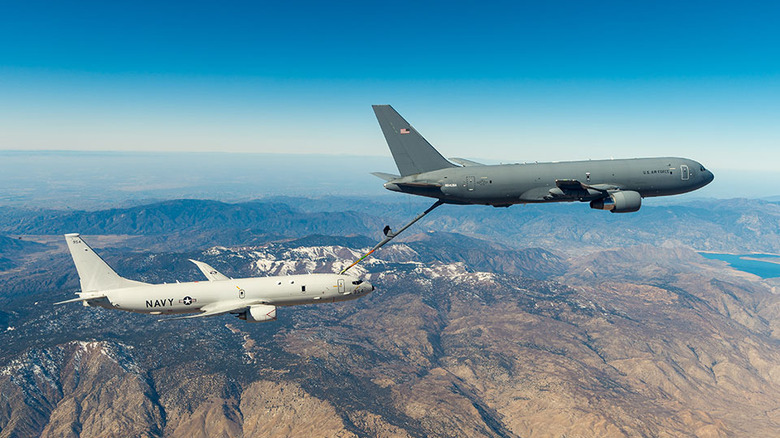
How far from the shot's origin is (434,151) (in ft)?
142

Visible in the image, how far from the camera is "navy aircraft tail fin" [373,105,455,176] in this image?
42969mm

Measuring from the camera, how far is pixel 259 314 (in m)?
43.7

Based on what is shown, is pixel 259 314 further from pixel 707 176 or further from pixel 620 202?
pixel 707 176

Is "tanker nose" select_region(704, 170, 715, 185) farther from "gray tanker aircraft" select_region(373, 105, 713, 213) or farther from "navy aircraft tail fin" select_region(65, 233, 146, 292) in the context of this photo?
"navy aircraft tail fin" select_region(65, 233, 146, 292)

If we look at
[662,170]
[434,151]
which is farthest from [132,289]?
[662,170]

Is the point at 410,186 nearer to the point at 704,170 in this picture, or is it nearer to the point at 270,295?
the point at 270,295

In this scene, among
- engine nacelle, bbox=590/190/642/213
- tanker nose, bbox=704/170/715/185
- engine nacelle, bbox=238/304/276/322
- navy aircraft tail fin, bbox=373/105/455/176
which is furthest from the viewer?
tanker nose, bbox=704/170/715/185

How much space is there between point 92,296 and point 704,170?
71415 mm

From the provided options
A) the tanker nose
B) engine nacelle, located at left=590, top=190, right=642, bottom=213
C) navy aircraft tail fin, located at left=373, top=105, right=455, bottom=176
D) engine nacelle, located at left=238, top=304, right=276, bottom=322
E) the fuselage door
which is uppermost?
navy aircraft tail fin, located at left=373, top=105, right=455, bottom=176

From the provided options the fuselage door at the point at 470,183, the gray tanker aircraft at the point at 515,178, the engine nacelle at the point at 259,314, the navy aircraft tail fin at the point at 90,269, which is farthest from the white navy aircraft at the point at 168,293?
the fuselage door at the point at 470,183

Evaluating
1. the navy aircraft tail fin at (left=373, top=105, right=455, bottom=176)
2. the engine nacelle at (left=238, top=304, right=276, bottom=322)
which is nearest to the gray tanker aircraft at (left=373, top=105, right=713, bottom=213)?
the navy aircraft tail fin at (left=373, top=105, right=455, bottom=176)

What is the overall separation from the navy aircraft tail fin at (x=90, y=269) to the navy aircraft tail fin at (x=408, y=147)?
34.2m

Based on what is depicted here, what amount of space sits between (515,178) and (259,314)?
30069 millimetres

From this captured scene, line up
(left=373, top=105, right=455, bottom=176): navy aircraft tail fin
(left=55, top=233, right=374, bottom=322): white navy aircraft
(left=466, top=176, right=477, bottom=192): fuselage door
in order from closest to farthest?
(left=466, top=176, right=477, bottom=192): fuselage door, (left=373, top=105, right=455, bottom=176): navy aircraft tail fin, (left=55, top=233, right=374, bottom=322): white navy aircraft
